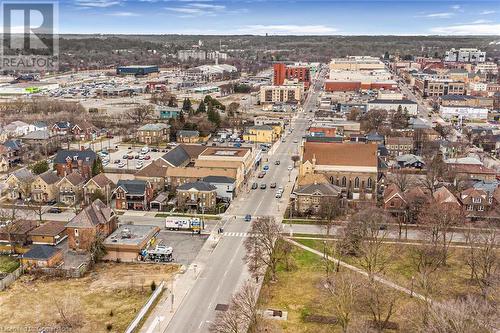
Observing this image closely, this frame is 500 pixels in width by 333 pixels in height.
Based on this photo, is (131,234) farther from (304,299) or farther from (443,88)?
(443,88)

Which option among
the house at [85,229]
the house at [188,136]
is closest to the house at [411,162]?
the house at [188,136]

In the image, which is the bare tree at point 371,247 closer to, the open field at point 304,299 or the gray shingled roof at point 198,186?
the open field at point 304,299

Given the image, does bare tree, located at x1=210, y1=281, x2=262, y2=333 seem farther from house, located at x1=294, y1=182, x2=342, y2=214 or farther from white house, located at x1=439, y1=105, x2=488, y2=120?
white house, located at x1=439, y1=105, x2=488, y2=120

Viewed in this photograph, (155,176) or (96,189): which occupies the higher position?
(155,176)

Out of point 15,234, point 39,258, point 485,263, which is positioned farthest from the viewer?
point 15,234

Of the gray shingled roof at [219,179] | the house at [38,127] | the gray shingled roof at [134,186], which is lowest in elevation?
the gray shingled roof at [134,186]

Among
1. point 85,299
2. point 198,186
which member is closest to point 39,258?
point 85,299

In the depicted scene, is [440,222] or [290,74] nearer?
[440,222]

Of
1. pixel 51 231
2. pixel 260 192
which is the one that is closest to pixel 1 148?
pixel 51 231

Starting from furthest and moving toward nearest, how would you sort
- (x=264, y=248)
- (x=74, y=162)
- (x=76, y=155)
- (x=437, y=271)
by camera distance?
(x=76, y=155) < (x=74, y=162) < (x=264, y=248) < (x=437, y=271)
